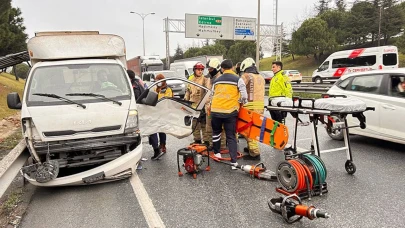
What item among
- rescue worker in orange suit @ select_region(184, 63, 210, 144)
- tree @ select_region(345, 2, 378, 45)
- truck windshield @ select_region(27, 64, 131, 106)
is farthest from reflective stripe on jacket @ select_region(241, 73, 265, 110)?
tree @ select_region(345, 2, 378, 45)

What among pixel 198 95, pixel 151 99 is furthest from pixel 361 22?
pixel 151 99

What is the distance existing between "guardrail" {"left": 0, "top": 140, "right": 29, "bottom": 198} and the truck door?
196 cm

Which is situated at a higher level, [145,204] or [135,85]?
[135,85]

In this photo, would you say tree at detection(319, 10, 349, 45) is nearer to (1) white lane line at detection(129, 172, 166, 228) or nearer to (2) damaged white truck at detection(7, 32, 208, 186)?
(2) damaged white truck at detection(7, 32, 208, 186)

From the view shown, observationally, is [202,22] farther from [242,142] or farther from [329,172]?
[329,172]

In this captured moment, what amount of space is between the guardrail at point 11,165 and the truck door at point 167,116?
196 centimetres

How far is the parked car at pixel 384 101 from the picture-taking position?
6.11m

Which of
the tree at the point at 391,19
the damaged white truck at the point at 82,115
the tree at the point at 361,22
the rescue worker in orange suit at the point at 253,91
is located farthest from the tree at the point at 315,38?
the damaged white truck at the point at 82,115

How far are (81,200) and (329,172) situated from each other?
374 cm

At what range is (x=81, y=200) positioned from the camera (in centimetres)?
456

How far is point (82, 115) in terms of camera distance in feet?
15.8

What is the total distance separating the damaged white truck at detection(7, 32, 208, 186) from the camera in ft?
15.5

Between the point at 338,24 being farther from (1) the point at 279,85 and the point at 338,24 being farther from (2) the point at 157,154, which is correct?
(2) the point at 157,154

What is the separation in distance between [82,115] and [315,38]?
4837 centimetres
